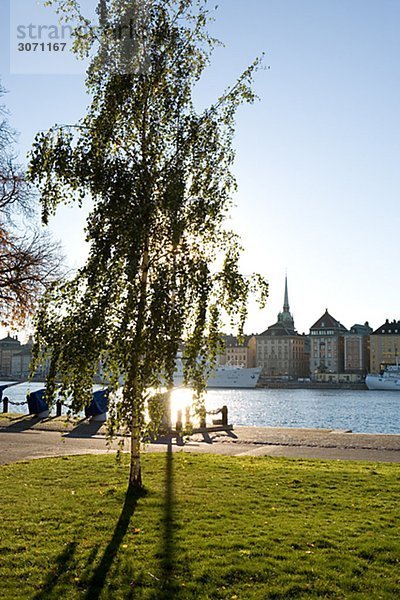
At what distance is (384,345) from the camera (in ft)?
606

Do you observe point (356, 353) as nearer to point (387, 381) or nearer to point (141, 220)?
point (387, 381)

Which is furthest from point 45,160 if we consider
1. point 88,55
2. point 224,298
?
point 224,298

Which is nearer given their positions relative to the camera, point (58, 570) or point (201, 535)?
point (58, 570)

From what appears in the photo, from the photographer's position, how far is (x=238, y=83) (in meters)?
12.7

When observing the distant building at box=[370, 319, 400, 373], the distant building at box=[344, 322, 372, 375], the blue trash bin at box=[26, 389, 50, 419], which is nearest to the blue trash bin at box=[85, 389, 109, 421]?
the blue trash bin at box=[26, 389, 50, 419]

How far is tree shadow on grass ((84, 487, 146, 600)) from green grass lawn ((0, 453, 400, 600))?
16 mm

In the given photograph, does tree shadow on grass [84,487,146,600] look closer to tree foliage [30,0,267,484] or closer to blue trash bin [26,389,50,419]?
tree foliage [30,0,267,484]

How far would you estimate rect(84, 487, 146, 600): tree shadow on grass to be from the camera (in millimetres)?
7594

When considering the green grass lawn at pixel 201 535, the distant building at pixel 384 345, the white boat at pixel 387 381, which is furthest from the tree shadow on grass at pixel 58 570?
the distant building at pixel 384 345

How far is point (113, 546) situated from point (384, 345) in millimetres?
183072

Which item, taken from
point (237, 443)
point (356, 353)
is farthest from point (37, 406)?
point (356, 353)

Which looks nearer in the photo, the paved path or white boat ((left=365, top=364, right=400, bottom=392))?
the paved path

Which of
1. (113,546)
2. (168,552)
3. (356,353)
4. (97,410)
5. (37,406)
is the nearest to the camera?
(168,552)

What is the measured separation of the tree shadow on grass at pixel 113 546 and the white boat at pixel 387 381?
138960mm
